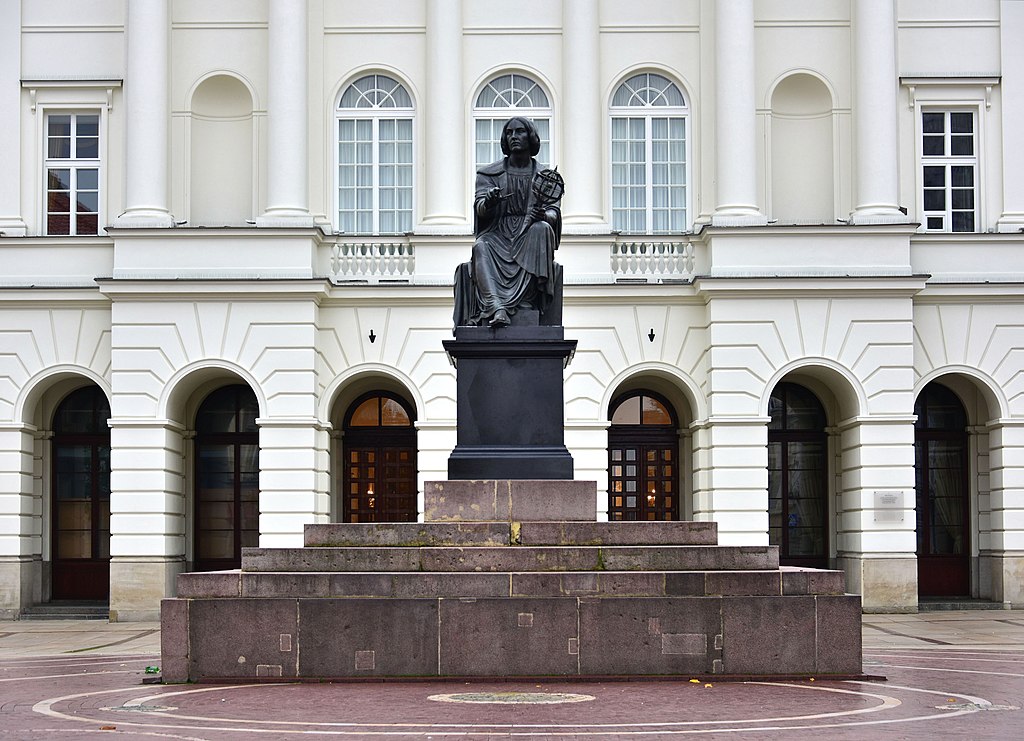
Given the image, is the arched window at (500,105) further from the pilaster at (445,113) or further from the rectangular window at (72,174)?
the rectangular window at (72,174)

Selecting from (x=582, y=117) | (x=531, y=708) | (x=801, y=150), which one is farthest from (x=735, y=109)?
(x=531, y=708)

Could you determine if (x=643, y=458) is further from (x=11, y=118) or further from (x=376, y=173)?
(x=11, y=118)

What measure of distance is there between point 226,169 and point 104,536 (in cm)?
863

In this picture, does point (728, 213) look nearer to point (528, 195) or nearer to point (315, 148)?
point (315, 148)

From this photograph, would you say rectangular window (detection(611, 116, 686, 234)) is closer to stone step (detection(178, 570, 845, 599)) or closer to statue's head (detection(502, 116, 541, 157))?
statue's head (detection(502, 116, 541, 157))

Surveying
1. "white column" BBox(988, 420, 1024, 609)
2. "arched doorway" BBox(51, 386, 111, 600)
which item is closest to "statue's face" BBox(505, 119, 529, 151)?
"white column" BBox(988, 420, 1024, 609)

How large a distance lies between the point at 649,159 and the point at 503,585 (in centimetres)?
2025

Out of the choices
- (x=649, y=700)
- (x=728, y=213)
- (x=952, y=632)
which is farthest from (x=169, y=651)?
(x=728, y=213)

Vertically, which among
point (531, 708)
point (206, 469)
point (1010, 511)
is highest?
point (206, 469)

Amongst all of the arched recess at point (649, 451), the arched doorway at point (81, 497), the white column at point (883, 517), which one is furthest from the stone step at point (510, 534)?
the arched doorway at point (81, 497)

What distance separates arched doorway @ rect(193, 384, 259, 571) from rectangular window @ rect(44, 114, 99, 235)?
4.79 m

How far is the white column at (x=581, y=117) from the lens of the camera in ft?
113

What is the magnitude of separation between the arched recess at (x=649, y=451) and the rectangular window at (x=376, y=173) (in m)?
6.35

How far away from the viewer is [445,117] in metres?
34.6
